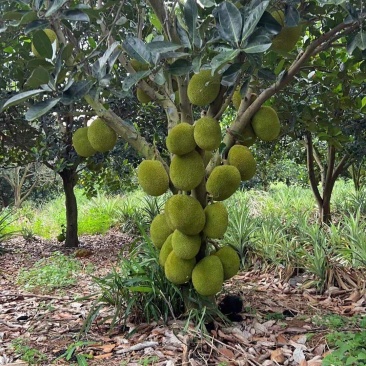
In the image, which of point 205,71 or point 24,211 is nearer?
point 205,71

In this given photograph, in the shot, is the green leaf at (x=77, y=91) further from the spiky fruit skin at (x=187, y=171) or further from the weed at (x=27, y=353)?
the weed at (x=27, y=353)

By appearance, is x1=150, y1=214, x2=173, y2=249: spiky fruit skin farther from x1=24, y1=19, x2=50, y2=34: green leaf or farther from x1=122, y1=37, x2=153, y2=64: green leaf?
x1=24, y1=19, x2=50, y2=34: green leaf

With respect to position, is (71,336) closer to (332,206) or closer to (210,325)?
(210,325)

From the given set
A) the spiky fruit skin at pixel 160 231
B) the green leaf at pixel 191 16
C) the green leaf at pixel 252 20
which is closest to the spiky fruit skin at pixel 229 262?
the spiky fruit skin at pixel 160 231

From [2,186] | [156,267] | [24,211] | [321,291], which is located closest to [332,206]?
[321,291]

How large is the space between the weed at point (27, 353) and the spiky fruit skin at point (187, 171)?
0.99 metres

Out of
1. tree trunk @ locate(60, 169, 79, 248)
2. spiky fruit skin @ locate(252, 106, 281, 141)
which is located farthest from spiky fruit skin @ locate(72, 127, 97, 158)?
tree trunk @ locate(60, 169, 79, 248)

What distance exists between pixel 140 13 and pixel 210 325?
1.62m

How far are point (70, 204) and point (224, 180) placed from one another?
3851 mm

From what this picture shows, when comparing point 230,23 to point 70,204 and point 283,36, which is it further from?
point 70,204

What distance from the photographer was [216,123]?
178cm

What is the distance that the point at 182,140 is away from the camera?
1795 mm

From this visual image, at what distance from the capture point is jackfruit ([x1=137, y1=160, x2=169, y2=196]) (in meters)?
1.91

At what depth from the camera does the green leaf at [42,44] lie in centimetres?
143
